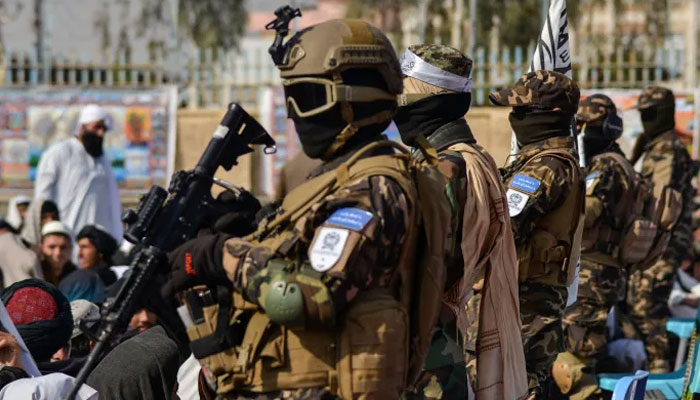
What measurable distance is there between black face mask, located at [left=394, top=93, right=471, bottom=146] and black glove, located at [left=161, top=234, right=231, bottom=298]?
146cm

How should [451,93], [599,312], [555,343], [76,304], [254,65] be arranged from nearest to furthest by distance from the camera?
[451,93] → [555,343] → [76,304] → [599,312] → [254,65]

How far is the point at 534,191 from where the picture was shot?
5457 mm

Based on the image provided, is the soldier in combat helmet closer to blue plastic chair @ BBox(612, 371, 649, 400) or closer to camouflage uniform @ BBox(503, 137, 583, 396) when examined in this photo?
blue plastic chair @ BBox(612, 371, 649, 400)

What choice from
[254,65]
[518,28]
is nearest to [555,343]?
[254,65]

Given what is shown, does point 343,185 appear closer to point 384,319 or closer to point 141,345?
point 384,319

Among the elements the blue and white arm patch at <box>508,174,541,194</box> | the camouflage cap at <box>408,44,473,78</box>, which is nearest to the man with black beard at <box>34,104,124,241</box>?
the blue and white arm patch at <box>508,174,541,194</box>

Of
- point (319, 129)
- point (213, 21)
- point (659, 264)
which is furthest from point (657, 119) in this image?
point (213, 21)

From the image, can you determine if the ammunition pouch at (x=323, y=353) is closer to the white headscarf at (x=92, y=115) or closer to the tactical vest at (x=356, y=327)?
the tactical vest at (x=356, y=327)

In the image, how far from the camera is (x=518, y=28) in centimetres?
2727

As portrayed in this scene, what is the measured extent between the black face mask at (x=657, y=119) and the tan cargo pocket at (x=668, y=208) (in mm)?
909

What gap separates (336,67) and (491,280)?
151cm

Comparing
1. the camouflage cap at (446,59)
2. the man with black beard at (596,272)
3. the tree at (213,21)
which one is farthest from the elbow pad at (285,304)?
the tree at (213,21)

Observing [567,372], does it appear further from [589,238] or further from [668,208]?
[668,208]

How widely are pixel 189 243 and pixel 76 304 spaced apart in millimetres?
2966
